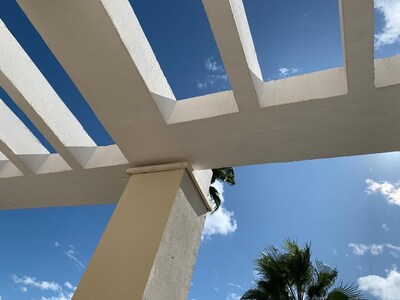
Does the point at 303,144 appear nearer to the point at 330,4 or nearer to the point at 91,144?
the point at 330,4

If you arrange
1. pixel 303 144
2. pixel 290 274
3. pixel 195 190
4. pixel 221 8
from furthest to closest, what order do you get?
pixel 290 274 < pixel 195 190 < pixel 303 144 < pixel 221 8

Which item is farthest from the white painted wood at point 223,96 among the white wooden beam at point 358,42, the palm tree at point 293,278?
the palm tree at point 293,278

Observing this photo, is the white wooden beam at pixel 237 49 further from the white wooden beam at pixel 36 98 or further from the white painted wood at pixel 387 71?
the white wooden beam at pixel 36 98

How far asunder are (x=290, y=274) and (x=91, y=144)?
6259mm

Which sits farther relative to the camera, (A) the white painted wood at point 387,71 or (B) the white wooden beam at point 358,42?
(A) the white painted wood at point 387,71

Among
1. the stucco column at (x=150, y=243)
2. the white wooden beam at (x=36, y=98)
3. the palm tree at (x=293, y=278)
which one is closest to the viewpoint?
the stucco column at (x=150, y=243)

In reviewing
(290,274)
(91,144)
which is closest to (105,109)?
(91,144)

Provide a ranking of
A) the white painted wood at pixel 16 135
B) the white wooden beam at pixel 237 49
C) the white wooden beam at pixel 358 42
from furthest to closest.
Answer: the white painted wood at pixel 16 135
the white wooden beam at pixel 237 49
the white wooden beam at pixel 358 42

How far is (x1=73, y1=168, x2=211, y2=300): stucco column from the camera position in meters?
2.22

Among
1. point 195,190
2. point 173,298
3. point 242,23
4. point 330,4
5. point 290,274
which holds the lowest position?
point 173,298

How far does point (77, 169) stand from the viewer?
125 inches

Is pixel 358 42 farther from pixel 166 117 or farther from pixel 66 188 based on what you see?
pixel 66 188

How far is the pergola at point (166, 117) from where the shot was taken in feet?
6.74

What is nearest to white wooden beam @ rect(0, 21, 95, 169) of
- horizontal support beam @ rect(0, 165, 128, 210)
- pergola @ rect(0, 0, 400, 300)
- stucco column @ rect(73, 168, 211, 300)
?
pergola @ rect(0, 0, 400, 300)
